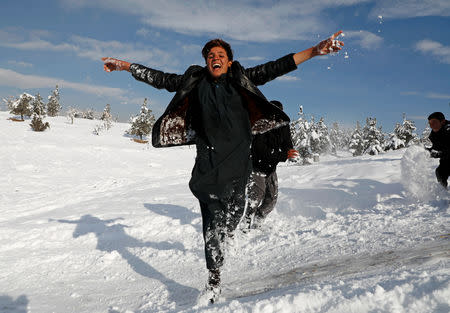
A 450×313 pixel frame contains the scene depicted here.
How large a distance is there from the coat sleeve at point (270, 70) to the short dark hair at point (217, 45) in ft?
0.79

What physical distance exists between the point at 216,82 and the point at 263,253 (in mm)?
2473

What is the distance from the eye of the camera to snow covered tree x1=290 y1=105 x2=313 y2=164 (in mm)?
35906

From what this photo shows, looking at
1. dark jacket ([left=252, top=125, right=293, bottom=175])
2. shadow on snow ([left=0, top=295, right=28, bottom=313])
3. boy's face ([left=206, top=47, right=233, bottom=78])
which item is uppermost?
boy's face ([left=206, top=47, right=233, bottom=78])

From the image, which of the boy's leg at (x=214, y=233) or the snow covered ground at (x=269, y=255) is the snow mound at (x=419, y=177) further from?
the boy's leg at (x=214, y=233)

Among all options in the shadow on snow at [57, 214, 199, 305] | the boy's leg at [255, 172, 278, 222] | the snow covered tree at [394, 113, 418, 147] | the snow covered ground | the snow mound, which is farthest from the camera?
the snow covered tree at [394, 113, 418, 147]

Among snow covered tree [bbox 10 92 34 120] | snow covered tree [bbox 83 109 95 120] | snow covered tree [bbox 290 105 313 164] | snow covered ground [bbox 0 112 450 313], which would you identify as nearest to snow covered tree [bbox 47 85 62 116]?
snow covered tree [bbox 10 92 34 120]

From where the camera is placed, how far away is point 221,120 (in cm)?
271

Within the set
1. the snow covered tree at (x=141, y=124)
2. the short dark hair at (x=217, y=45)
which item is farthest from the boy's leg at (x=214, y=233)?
the snow covered tree at (x=141, y=124)

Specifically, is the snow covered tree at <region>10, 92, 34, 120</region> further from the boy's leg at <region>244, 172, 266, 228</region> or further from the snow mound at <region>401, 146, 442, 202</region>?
the snow mound at <region>401, 146, 442, 202</region>

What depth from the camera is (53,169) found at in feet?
59.6

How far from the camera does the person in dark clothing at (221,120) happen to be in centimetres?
273

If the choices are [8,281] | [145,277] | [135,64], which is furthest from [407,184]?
[8,281]

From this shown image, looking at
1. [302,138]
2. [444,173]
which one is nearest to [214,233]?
[444,173]

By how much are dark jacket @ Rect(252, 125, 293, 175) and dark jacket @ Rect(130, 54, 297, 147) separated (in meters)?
1.71
